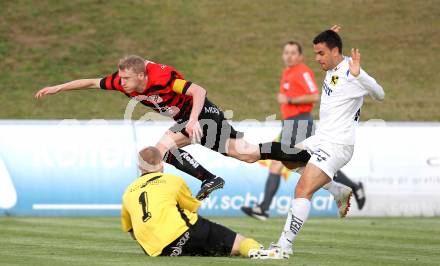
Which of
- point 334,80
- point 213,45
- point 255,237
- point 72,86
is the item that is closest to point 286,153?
point 334,80

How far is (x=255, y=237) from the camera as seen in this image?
13.4 metres

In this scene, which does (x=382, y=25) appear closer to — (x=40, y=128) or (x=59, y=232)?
(x=40, y=128)

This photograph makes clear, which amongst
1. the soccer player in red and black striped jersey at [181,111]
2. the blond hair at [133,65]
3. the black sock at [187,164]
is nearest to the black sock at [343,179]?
the soccer player in red and black striped jersey at [181,111]

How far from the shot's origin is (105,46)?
30.1 metres

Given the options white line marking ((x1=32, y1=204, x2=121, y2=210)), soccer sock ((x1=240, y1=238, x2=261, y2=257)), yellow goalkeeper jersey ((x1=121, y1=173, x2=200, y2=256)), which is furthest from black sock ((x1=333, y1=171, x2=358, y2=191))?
yellow goalkeeper jersey ((x1=121, y1=173, x2=200, y2=256))

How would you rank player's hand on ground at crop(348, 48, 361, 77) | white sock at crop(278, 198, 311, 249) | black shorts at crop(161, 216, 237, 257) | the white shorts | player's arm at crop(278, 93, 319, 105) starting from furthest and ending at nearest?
player's arm at crop(278, 93, 319, 105) < the white shorts < white sock at crop(278, 198, 311, 249) < player's hand on ground at crop(348, 48, 361, 77) < black shorts at crop(161, 216, 237, 257)

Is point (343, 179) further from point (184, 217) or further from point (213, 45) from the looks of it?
point (213, 45)

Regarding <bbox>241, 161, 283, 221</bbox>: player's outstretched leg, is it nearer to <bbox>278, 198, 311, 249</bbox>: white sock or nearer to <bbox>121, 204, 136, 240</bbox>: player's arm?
<bbox>278, 198, 311, 249</bbox>: white sock

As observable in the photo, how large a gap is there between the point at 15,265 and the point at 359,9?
81.8ft

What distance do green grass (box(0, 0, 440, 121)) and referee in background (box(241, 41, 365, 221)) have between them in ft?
28.7

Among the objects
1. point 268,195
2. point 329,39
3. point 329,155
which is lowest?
point 268,195

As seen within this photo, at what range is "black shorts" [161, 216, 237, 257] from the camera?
9.91 m

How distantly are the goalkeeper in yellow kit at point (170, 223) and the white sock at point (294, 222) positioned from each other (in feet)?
1.43

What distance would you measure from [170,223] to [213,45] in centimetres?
2093
